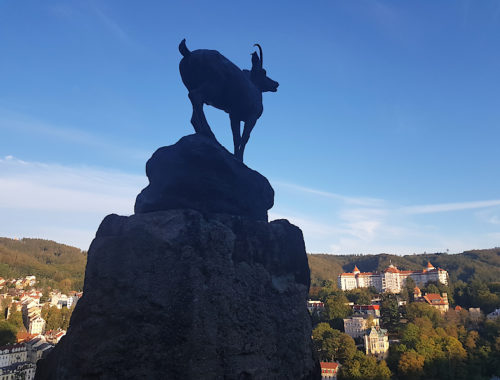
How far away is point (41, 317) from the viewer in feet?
157

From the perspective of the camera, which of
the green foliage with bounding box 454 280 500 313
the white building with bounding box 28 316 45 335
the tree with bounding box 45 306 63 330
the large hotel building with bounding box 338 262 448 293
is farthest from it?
the large hotel building with bounding box 338 262 448 293

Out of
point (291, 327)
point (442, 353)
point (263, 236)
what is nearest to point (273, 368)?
point (291, 327)

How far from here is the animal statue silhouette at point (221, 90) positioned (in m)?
4.44

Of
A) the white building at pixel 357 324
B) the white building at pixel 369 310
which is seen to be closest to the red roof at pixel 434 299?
the white building at pixel 369 310

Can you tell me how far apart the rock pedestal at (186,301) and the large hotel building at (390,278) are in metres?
70.2

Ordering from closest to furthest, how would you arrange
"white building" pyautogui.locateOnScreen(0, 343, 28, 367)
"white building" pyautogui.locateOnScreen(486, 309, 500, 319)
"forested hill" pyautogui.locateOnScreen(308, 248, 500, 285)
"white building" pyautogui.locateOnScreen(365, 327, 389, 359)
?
"white building" pyautogui.locateOnScreen(0, 343, 28, 367)
"white building" pyautogui.locateOnScreen(365, 327, 389, 359)
"white building" pyautogui.locateOnScreen(486, 309, 500, 319)
"forested hill" pyautogui.locateOnScreen(308, 248, 500, 285)

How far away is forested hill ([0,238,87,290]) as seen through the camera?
243 feet

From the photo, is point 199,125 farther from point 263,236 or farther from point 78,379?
point 78,379

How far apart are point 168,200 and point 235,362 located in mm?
1554

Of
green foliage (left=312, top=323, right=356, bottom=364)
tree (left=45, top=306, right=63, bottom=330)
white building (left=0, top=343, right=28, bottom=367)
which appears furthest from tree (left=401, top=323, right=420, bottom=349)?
tree (left=45, top=306, right=63, bottom=330)

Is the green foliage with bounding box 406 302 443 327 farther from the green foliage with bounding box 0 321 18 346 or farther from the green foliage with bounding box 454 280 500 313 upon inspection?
the green foliage with bounding box 0 321 18 346

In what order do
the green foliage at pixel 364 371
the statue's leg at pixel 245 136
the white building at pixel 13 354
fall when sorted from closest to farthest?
the statue's leg at pixel 245 136 → the green foliage at pixel 364 371 → the white building at pixel 13 354

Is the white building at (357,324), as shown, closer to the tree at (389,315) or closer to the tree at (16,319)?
the tree at (389,315)

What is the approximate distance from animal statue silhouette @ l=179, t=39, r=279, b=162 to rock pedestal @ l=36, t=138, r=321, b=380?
2.57 ft
